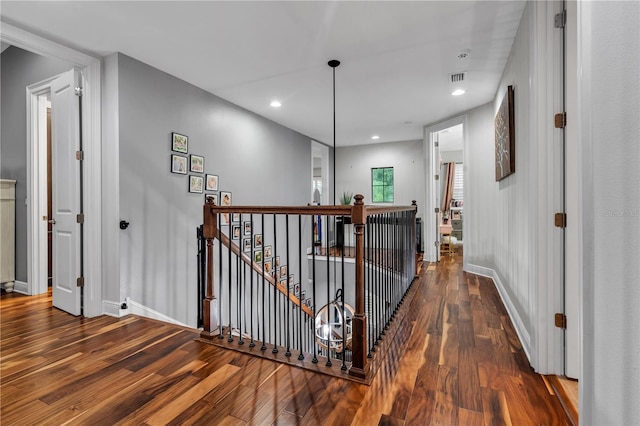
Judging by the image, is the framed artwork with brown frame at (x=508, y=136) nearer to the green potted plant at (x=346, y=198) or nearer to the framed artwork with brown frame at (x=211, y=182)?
the framed artwork with brown frame at (x=211, y=182)

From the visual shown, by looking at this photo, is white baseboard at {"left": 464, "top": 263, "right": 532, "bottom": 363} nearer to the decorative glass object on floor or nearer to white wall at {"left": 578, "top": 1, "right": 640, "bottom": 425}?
white wall at {"left": 578, "top": 1, "right": 640, "bottom": 425}

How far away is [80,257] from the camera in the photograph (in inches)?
115

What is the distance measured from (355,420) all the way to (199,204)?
3063 millimetres

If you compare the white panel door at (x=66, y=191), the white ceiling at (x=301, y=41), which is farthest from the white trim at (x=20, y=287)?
the white ceiling at (x=301, y=41)

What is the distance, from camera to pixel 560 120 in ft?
5.54

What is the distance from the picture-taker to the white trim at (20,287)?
3580mm

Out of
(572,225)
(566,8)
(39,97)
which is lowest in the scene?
(572,225)

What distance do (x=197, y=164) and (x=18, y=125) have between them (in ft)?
7.27

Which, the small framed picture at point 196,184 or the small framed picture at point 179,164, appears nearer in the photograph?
the small framed picture at point 179,164

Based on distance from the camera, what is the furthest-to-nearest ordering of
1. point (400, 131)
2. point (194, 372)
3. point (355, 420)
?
point (400, 131) < point (194, 372) < point (355, 420)

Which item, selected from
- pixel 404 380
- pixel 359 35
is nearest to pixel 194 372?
pixel 404 380

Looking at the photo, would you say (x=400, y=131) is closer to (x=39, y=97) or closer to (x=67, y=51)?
(x=67, y=51)

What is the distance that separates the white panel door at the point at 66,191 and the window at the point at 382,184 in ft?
18.7

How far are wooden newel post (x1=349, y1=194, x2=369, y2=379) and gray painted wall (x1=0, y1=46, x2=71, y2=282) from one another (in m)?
4.11
